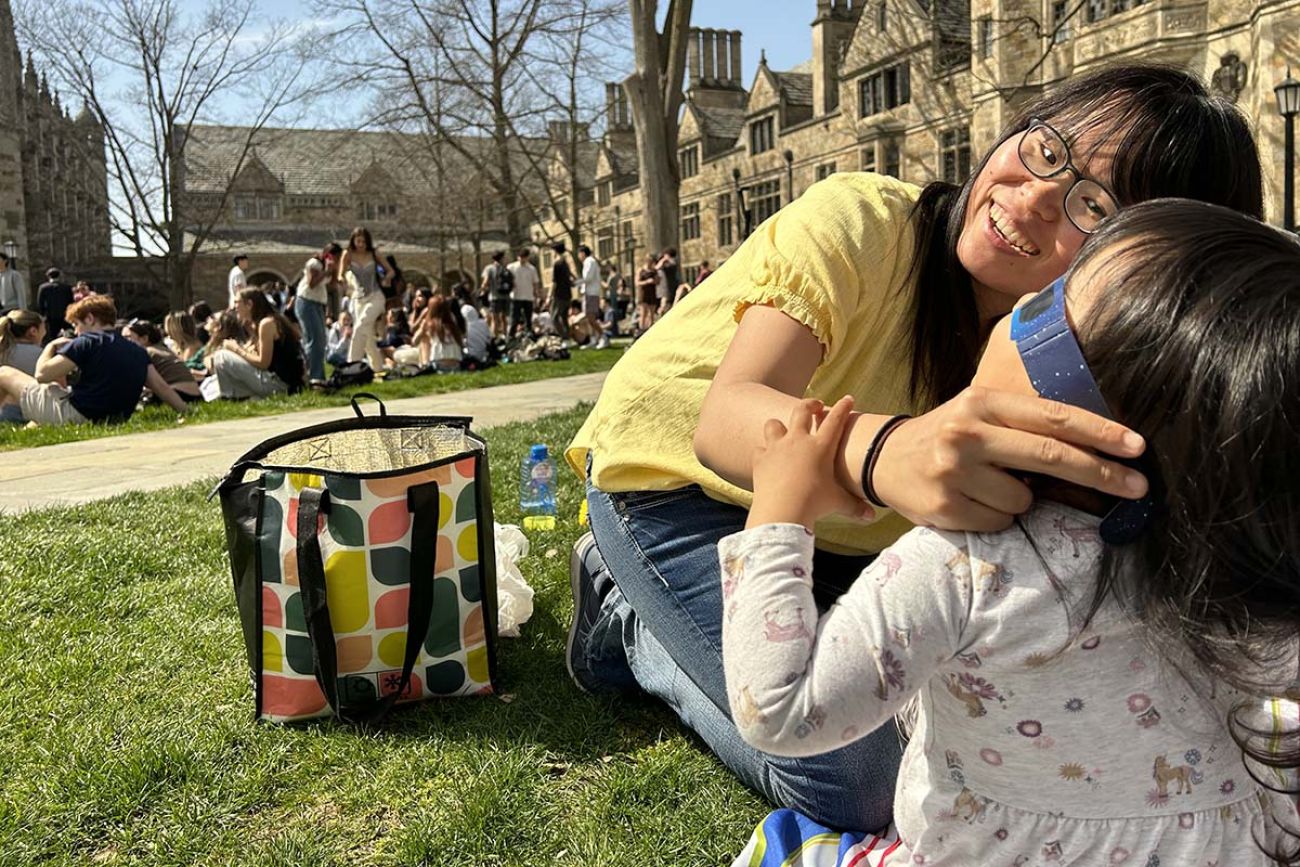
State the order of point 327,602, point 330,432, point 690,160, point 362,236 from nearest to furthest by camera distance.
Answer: point 327,602 → point 330,432 → point 362,236 → point 690,160

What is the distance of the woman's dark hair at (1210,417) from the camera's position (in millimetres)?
981

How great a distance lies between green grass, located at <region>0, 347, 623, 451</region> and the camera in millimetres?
7633

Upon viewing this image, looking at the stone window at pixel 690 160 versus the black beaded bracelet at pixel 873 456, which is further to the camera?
the stone window at pixel 690 160

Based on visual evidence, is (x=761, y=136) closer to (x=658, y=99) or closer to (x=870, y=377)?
(x=658, y=99)

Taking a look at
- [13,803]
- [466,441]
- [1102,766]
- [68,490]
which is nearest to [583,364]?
[68,490]

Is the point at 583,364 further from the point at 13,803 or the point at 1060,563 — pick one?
the point at 1060,563

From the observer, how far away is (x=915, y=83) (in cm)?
2842

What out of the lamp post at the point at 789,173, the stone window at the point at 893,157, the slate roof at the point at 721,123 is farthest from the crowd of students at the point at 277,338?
the slate roof at the point at 721,123

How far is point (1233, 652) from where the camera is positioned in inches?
42.6

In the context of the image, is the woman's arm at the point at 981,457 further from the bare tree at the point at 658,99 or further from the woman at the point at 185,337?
the woman at the point at 185,337

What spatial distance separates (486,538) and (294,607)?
1.60ft

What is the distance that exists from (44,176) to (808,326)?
153 ft

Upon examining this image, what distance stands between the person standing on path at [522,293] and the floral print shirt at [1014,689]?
17692mm

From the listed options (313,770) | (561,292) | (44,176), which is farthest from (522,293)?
(44,176)
